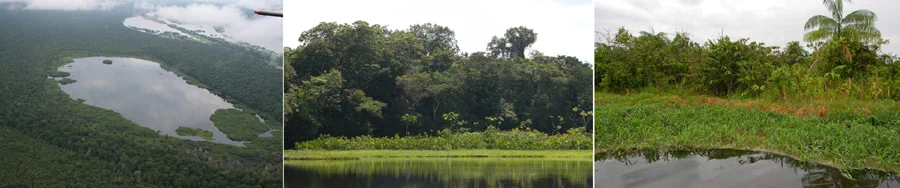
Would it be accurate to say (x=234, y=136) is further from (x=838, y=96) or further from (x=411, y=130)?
(x=838, y=96)

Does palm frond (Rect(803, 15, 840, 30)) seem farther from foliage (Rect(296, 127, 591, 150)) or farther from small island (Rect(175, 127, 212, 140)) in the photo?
small island (Rect(175, 127, 212, 140))

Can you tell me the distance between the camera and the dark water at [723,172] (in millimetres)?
3400

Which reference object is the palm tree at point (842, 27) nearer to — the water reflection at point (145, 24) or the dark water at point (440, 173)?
the dark water at point (440, 173)

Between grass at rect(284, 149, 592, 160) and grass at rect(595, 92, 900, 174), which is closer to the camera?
grass at rect(595, 92, 900, 174)

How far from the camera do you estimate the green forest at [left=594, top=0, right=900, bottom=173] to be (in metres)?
3.75

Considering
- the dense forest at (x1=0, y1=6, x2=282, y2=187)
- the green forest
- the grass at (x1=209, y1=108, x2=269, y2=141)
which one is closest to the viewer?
the green forest

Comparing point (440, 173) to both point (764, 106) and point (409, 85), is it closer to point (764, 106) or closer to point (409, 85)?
point (409, 85)

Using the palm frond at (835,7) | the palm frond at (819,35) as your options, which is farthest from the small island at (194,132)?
the palm frond at (835,7)

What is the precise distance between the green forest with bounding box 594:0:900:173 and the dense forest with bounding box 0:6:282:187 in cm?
239

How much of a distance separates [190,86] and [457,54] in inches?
74.6

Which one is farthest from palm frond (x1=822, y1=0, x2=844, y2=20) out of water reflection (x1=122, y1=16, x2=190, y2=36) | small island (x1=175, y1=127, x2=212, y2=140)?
water reflection (x1=122, y1=16, x2=190, y2=36)

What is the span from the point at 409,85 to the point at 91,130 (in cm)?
218

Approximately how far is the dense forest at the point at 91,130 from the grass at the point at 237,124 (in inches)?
2.6

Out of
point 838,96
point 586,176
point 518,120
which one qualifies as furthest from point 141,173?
point 838,96
